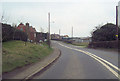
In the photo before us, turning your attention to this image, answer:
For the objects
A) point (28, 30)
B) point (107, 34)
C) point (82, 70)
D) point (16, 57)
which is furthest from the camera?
point (107, 34)

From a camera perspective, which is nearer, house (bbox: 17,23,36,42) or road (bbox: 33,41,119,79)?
road (bbox: 33,41,119,79)

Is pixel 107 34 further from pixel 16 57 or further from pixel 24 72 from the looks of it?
pixel 24 72

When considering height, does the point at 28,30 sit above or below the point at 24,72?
above

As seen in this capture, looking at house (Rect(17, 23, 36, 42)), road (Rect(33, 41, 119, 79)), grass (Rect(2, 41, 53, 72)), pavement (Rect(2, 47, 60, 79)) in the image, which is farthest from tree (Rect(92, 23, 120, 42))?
pavement (Rect(2, 47, 60, 79))

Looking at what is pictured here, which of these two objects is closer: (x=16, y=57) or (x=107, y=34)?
(x=16, y=57)

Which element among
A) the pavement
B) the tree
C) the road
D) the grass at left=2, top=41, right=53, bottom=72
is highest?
the tree

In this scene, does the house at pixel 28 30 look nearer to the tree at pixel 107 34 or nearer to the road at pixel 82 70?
the tree at pixel 107 34

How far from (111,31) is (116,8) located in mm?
12206

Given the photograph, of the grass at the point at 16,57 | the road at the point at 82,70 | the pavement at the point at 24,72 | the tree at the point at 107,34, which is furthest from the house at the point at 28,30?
the pavement at the point at 24,72

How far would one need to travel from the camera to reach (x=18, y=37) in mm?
33375

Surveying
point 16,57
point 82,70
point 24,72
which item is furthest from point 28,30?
point 24,72

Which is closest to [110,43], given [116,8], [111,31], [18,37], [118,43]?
[118,43]

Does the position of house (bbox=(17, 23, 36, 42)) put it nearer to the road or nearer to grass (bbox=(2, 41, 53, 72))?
grass (bbox=(2, 41, 53, 72))

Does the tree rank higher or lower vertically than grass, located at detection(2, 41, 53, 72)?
Result: higher
